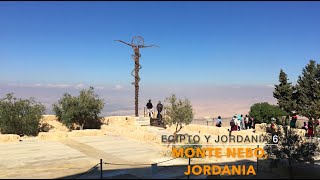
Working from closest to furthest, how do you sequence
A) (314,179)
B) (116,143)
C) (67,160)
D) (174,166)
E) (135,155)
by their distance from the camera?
1. (314,179)
2. (174,166)
3. (67,160)
4. (135,155)
5. (116,143)

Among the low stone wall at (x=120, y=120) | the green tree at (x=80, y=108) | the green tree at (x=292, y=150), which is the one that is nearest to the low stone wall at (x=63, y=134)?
the green tree at (x=80, y=108)

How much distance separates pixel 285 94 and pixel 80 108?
20435mm

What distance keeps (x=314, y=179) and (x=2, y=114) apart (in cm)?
2055

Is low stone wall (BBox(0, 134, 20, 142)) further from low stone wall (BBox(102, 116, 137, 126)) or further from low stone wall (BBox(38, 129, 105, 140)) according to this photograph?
low stone wall (BBox(102, 116, 137, 126))

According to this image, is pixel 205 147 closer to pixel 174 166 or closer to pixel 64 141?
pixel 174 166

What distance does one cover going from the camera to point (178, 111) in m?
22.1

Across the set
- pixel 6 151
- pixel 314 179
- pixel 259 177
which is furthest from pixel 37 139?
pixel 314 179

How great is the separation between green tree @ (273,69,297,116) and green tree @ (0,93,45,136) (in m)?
22.5

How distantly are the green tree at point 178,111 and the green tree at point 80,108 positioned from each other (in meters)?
7.62

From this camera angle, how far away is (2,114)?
82.9 ft

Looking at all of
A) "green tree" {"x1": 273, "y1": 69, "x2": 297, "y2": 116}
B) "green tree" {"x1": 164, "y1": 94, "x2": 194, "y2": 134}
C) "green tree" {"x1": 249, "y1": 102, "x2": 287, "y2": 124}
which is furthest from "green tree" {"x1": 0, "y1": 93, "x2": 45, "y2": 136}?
"green tree" {"x1": 273, "y1": 69, "x2": 297, "y2": 116}

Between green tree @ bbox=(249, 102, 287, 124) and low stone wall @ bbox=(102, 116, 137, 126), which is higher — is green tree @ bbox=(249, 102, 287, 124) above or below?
above

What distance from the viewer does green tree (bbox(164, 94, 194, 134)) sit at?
22047 millimetres

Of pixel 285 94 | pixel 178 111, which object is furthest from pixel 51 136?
pixel 285 94
